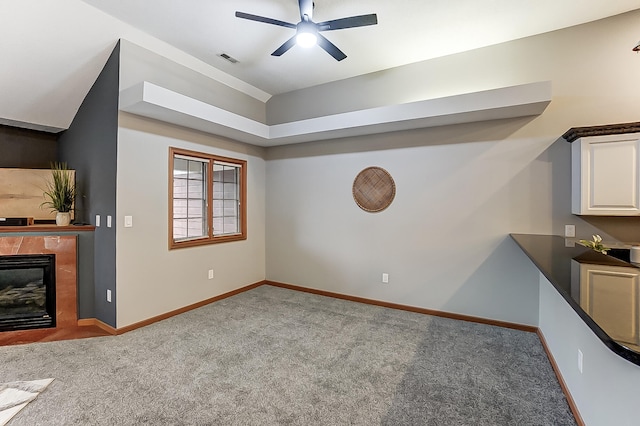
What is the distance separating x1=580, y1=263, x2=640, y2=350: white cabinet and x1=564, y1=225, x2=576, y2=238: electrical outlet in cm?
162

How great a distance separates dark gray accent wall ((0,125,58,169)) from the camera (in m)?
3.88

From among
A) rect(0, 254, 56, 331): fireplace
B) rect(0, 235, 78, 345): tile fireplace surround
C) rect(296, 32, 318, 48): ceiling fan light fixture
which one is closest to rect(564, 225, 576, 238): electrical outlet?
rect(296, 32, 318, 48): ceiling fan light fixture

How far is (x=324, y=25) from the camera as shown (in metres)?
2.50

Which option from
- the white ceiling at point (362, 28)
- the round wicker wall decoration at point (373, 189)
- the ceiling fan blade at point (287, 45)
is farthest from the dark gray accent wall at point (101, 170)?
the round wicker wall decoration at point (373, 189)

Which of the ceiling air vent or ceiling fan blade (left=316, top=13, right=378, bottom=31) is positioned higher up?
the ceiling air vent

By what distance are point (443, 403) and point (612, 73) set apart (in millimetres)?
3456

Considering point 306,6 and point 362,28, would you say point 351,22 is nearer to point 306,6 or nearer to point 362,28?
point 306,6

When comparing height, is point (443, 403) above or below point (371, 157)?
below

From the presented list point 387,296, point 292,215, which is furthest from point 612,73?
point 292,215

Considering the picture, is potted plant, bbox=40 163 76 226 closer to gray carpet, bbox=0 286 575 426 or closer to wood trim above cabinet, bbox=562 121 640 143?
gray carpet, bbox=0 286 575 426

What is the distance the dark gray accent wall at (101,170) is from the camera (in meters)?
3.19

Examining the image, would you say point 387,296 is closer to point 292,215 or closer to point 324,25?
point 292,215

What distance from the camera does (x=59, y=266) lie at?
10.9 feet

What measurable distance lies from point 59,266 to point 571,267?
15.5 ft
